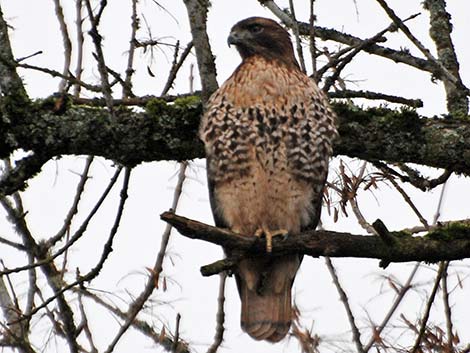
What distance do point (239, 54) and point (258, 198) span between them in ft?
3.75

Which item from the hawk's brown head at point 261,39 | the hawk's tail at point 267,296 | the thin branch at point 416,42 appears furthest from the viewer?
the hawk's brown head at point 261,39

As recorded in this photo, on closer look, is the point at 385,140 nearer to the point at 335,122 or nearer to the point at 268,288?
the point at 335,122

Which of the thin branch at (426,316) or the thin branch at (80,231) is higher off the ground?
the thin branch at (80,231)

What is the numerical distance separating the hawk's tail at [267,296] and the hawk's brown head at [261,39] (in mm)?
1204

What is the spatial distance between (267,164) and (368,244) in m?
0.95

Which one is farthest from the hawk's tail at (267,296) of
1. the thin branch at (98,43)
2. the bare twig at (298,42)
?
the thin branch at (98,43)

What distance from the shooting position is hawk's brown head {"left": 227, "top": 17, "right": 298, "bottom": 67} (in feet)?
18.5

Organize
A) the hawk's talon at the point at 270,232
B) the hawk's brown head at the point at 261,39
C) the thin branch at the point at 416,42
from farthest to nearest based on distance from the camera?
the hawk's brown head at the point at 261,39
the hawk's talon at the point at 270,232
the thin branch at the point at 416,42

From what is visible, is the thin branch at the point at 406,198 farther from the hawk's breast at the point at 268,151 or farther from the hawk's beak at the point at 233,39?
the hawk's beak at the point at 233,39

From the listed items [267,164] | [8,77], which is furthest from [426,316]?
[8,77]

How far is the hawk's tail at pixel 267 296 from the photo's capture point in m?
5.29

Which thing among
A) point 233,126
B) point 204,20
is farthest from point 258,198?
point 204,20

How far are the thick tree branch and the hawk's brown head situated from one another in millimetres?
1582

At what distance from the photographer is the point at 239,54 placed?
5.76m
